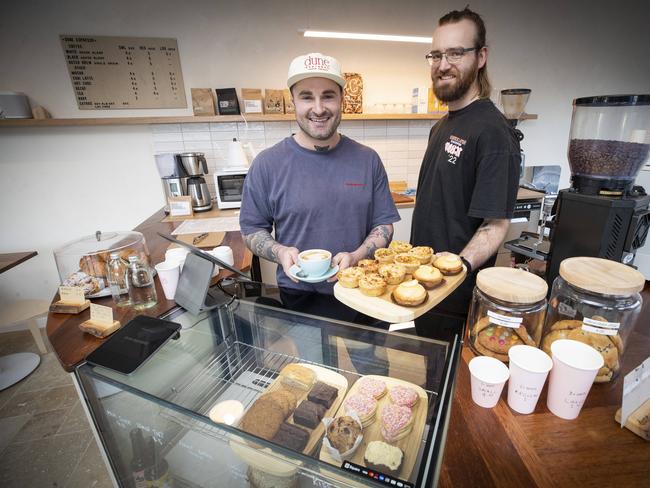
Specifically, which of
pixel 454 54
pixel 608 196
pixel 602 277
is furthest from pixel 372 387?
pixel 454 54

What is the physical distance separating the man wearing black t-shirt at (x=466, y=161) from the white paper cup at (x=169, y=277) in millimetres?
1048

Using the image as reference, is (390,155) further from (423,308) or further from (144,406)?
(144,406)

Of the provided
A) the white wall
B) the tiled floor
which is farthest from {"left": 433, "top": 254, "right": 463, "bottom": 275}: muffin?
the white wall

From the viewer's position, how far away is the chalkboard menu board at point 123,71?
2.80 metres

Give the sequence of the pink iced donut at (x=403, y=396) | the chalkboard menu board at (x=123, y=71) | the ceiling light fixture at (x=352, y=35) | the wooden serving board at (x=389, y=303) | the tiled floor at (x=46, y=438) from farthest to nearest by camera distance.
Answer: the chalkboard menu board at (x=123, y=71), the ceiling light fixture at (x=352, y=35), the tiled floor at (x=46, y=438), the wooden serving board at (x=389, y=303), the pink iced donut at (x=403, y=396)

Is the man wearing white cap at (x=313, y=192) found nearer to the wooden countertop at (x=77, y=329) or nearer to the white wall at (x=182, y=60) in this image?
the wooden countertop at (x=77, y=329)

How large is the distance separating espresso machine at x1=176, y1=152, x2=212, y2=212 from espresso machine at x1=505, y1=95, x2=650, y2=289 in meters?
2.65

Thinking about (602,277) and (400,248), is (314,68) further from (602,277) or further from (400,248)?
(602,277)

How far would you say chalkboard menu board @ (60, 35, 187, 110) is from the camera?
280 cm

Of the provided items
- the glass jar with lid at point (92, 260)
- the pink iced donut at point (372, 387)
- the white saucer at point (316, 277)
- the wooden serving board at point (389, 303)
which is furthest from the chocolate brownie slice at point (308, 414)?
the glass jar with lid at point (92, 260)

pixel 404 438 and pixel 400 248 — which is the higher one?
pixel 400 248

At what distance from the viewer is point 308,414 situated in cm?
77

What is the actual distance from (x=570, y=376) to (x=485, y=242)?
2.53 ft

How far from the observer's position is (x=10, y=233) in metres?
3.06
